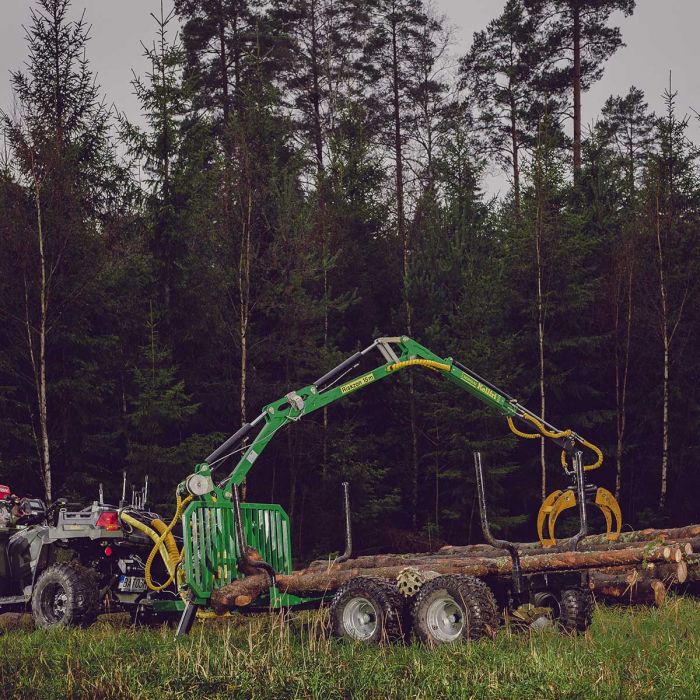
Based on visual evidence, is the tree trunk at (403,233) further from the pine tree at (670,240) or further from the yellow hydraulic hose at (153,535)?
the yellow hydraulic hose at (153,535)

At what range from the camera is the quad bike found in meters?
13.3

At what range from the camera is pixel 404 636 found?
11.4 meters

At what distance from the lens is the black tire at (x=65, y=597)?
13.1 metres

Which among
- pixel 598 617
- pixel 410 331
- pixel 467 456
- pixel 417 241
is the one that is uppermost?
pixel 417 241

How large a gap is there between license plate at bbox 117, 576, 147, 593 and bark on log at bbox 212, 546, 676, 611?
6.77ft

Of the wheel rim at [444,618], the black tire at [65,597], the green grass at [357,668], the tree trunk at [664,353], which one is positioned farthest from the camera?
the tree trunk at [664,353]

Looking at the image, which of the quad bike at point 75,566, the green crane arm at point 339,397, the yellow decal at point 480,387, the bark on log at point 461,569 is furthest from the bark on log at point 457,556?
the quad bike at point 75,566

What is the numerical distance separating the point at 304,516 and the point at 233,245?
25.2 ft

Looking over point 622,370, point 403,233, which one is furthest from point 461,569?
point 403,233

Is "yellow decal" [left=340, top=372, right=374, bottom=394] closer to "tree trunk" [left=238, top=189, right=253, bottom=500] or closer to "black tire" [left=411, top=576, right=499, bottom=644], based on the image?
"black tire" [left=411, top=576, right=499, bottom=644]

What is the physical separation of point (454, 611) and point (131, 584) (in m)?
4.77

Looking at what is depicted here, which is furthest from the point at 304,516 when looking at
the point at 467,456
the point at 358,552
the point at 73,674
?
the point at 73,674

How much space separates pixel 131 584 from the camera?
45.6 feet

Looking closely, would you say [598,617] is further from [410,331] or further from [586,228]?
[586,228]
